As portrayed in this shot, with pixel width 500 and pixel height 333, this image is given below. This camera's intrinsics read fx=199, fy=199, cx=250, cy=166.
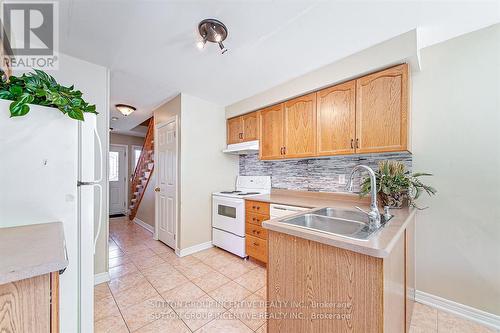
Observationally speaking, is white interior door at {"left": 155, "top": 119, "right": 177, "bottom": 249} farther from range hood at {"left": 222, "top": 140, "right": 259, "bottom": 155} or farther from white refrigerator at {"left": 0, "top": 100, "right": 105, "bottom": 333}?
white refrigerator at {"left": 0, "top": 100, "right": 105, "bottom": 333}

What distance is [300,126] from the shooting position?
2.53m

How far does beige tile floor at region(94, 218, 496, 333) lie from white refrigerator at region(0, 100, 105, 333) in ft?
1.99

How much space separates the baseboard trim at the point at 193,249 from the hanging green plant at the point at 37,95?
2.33 metres

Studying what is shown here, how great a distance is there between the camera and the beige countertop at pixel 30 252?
606 mm

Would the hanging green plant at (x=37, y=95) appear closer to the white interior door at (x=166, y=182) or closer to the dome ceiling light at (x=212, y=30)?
the dome ceiling light at (x=212, y=30)

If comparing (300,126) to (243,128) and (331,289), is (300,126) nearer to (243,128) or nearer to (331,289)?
(243,128)

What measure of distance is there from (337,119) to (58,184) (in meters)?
2.39

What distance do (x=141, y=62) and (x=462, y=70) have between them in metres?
3.12

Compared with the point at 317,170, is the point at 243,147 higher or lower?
higher

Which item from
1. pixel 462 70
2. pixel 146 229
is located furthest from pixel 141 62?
pixel 146 229

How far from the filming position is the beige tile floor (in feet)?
5.27

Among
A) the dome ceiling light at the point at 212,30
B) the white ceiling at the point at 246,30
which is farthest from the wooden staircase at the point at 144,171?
the dome ceiling light at the point at 212,30

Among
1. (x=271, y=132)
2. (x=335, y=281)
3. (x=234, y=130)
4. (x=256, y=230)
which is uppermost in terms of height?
(x=234, y=130)

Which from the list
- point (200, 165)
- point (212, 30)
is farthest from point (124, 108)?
point (212, 30)
